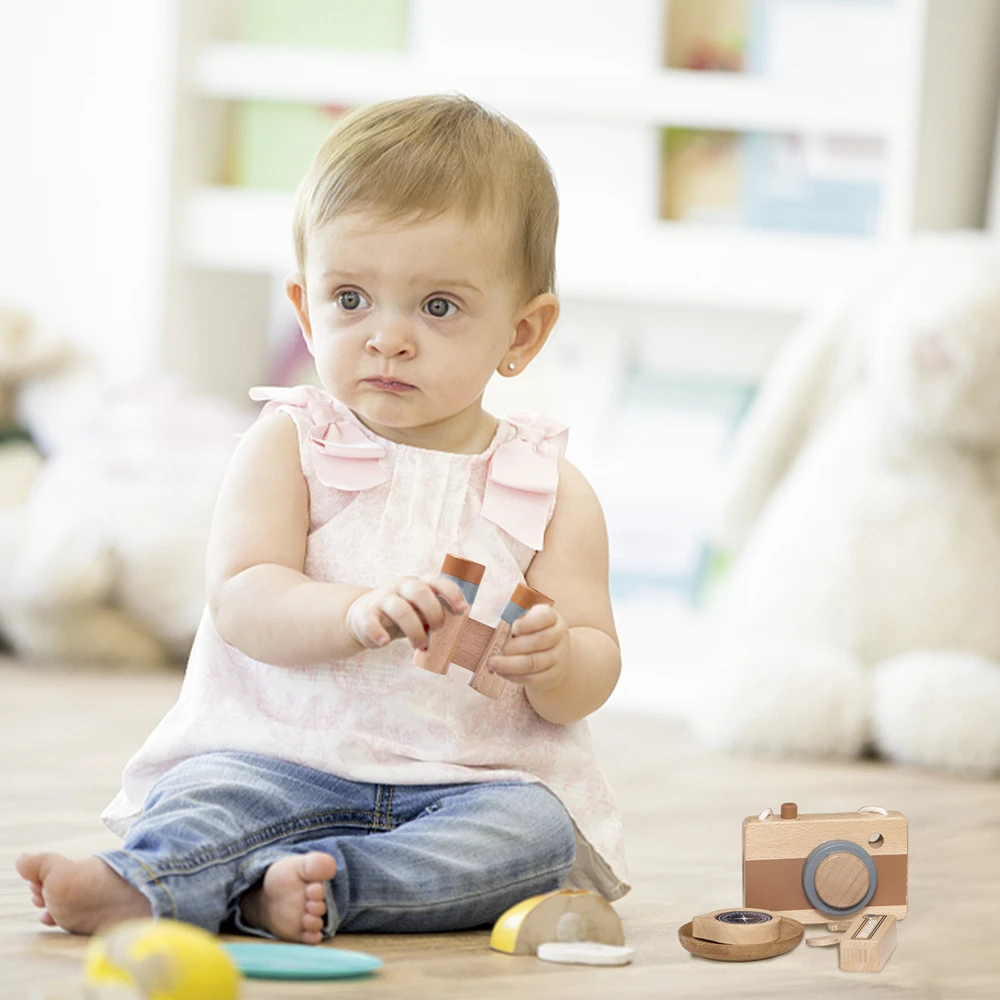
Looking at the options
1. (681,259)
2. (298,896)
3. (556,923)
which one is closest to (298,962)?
(298,896)

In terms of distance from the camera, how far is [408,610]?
929 millimetres

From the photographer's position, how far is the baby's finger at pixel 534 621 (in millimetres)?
985

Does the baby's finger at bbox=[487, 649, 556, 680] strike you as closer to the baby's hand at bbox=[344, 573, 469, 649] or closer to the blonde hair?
the baby's hand at bbox=[344, 573, 469, 649]

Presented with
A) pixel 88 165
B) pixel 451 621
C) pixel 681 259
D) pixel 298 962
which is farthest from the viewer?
pixel 88 165

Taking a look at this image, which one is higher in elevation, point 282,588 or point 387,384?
point 387,384

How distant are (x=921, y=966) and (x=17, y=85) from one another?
2146 mm

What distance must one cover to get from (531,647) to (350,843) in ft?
0.52

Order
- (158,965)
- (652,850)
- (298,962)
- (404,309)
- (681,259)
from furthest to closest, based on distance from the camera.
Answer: (681,259) → (652,850) → (404,309) → (298,962) → (158,965)

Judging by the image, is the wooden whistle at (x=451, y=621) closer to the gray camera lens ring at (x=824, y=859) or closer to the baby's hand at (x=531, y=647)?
the baby's hand at (x=531, y=647)

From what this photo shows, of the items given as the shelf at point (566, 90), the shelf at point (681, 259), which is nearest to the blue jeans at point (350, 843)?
the shelf at point (681, 259)

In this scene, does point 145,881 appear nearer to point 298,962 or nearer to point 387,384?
point 298,962

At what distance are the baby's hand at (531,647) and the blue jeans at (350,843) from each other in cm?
10

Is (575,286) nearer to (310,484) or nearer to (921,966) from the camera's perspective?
(310,484)

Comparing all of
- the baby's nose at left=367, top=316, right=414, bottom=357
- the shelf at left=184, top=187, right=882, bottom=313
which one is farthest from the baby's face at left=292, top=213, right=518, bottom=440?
the shelf at left=184, top=187, right=882, bottom=313
